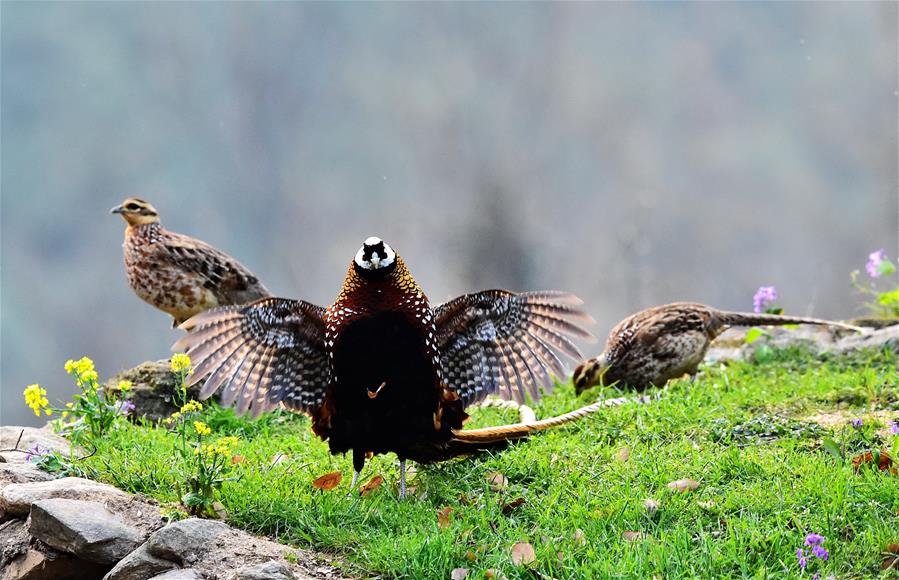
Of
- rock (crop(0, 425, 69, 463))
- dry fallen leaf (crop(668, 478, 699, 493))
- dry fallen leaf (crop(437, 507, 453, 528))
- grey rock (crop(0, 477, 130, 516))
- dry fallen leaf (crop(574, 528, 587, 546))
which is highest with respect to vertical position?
rock (crop(0, 425, 69, 463))

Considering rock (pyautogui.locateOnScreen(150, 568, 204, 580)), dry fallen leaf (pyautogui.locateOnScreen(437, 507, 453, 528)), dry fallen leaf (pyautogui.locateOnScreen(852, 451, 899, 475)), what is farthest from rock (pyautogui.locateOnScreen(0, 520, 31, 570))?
dry fallen leaf (pyautogui.locateOnScreen(852, 451, 899, 475))

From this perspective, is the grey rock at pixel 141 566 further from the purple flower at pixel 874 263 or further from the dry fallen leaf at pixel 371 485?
the purple flower at pixel 874 263

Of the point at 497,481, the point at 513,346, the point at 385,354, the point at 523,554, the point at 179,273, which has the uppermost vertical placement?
the point at 179,273

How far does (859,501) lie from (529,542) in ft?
4.78

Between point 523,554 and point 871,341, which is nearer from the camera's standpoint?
point 523,554

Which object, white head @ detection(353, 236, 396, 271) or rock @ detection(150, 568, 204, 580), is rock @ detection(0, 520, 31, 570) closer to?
rock @ detection(150, 568, 204, 580)

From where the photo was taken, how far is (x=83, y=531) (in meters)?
4.05

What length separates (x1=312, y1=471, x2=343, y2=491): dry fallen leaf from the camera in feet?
Answer: 15.2

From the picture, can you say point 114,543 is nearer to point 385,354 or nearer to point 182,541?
point 182,541

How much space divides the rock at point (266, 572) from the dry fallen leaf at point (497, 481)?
1.31m

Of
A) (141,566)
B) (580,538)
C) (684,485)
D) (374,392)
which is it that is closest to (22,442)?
(141,566)

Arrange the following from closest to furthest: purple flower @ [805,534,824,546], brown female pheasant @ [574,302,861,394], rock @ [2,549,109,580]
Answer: purple flower @ [805,534,824,546] → rock @ [2,549,109,580] → brown female pheasant @ [574,302,861,394]

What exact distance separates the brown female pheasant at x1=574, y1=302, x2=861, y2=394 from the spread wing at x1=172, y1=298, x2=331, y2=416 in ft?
7.85

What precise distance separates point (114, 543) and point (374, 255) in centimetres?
179
